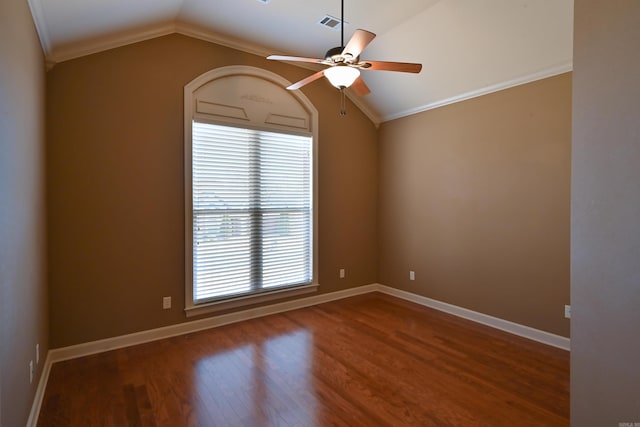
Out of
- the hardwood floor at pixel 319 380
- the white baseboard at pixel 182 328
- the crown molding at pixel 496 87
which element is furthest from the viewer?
the crown molding at pixel 496 87

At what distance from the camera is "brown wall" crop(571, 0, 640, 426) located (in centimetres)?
131

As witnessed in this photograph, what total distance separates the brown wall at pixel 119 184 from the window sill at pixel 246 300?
180mm

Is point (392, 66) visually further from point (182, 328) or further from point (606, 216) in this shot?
point (182, 328)

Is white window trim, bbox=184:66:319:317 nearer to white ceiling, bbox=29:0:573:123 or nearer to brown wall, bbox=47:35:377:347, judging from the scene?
brown wall, bbox=47:35:377:347

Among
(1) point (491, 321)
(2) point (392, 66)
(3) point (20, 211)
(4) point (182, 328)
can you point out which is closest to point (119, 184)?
(3) point (20, 211)

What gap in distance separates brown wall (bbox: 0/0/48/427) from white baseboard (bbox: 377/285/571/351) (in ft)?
13.5

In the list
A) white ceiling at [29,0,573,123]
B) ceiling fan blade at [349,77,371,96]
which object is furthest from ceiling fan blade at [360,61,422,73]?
white ceiling at [29,0,573,123]

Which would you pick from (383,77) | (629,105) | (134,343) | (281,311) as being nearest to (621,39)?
(629,105)

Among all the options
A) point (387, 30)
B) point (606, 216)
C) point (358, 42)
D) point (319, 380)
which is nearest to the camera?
point (606, 216)

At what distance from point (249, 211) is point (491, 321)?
3125 millimetres

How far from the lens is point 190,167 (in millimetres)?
3543

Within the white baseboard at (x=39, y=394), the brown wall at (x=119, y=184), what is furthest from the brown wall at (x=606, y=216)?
the brown wall at (x=119, y=184)

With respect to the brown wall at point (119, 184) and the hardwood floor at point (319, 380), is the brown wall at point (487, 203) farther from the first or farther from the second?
the brown wall at point (119, 184)

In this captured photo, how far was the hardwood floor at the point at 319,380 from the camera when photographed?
2180 millimetres
